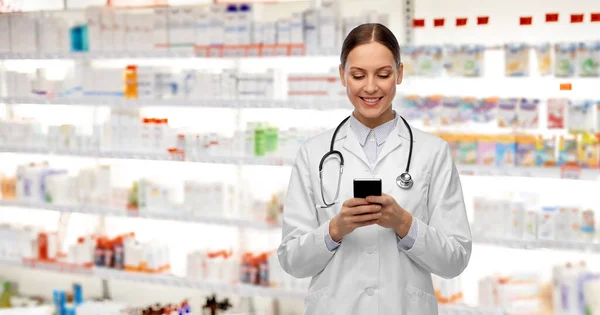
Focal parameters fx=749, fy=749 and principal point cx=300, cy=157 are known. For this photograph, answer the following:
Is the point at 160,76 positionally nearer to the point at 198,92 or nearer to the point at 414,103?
the point at 198,92

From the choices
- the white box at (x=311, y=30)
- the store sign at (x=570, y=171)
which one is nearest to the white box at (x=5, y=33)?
the white box at (x=311, y=30)

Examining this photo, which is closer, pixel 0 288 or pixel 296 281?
pixel 296 281

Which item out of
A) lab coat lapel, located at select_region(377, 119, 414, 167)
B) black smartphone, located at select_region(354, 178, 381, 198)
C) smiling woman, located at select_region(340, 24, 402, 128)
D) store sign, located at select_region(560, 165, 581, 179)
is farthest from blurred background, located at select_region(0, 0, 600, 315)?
black smartphone, located at select_region(354, 178, 381, 198)

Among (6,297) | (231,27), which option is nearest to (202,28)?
(231,27)

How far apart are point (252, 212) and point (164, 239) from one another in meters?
1.18

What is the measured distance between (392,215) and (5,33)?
15.6ft

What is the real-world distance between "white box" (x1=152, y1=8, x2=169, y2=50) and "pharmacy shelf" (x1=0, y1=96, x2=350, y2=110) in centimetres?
39

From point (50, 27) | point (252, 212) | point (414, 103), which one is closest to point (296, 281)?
point (252, 212)

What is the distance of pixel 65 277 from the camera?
6418mm

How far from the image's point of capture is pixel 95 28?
5438 millimetres

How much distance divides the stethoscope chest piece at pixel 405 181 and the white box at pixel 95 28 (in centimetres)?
391

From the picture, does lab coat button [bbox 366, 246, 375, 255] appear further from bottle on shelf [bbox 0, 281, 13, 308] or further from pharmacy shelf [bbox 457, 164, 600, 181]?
bottle on shelf [bbox 0, 281, 13, 308]

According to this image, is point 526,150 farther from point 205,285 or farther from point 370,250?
point 370,250

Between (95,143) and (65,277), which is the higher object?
(95,143)
